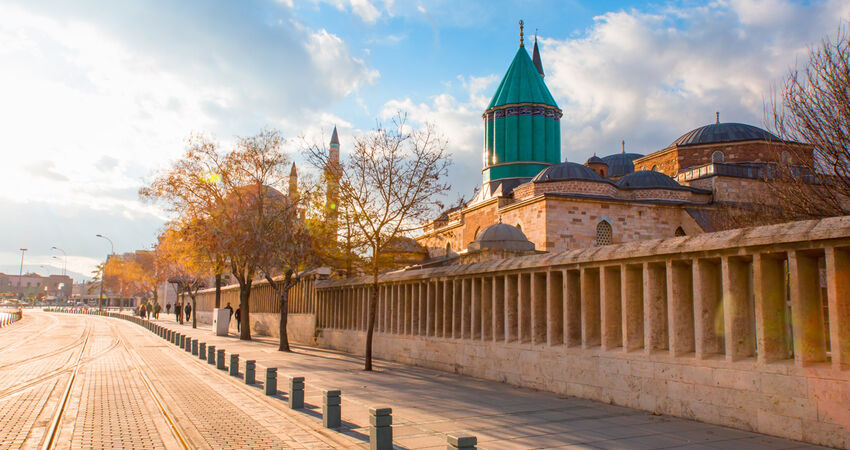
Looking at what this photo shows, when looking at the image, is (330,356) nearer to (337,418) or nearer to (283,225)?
(283,225)

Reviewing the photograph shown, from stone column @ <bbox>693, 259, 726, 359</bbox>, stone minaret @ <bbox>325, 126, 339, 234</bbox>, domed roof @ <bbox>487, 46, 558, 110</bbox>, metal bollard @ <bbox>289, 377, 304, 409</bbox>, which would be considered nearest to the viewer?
stone column @ <bbox>693, 259, 726, 359</bbox>

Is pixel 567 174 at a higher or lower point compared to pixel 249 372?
higher

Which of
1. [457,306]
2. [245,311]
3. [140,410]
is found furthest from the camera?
[245,311]

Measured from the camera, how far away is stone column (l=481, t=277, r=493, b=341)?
12773 millimetres

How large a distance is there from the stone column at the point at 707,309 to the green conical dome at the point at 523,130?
105 ft

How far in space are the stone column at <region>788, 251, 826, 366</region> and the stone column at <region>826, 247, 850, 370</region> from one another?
261mm

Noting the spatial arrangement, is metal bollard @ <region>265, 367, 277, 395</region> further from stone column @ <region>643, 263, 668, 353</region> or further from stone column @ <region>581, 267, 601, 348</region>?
stone column @ <region>643, 263, 668, 353</region>

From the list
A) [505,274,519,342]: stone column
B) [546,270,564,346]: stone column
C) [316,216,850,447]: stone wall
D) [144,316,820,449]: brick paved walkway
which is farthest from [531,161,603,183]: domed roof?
[546,270,564,346]: stone column

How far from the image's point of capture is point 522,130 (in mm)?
40625

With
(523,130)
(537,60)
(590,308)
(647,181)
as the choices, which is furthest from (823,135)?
(537,60)

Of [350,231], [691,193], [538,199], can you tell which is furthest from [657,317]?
[691,193]

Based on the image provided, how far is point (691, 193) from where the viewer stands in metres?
31.9

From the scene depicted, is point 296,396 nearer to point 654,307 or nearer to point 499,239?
point 654,307

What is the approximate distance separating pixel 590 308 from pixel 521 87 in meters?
33.6
